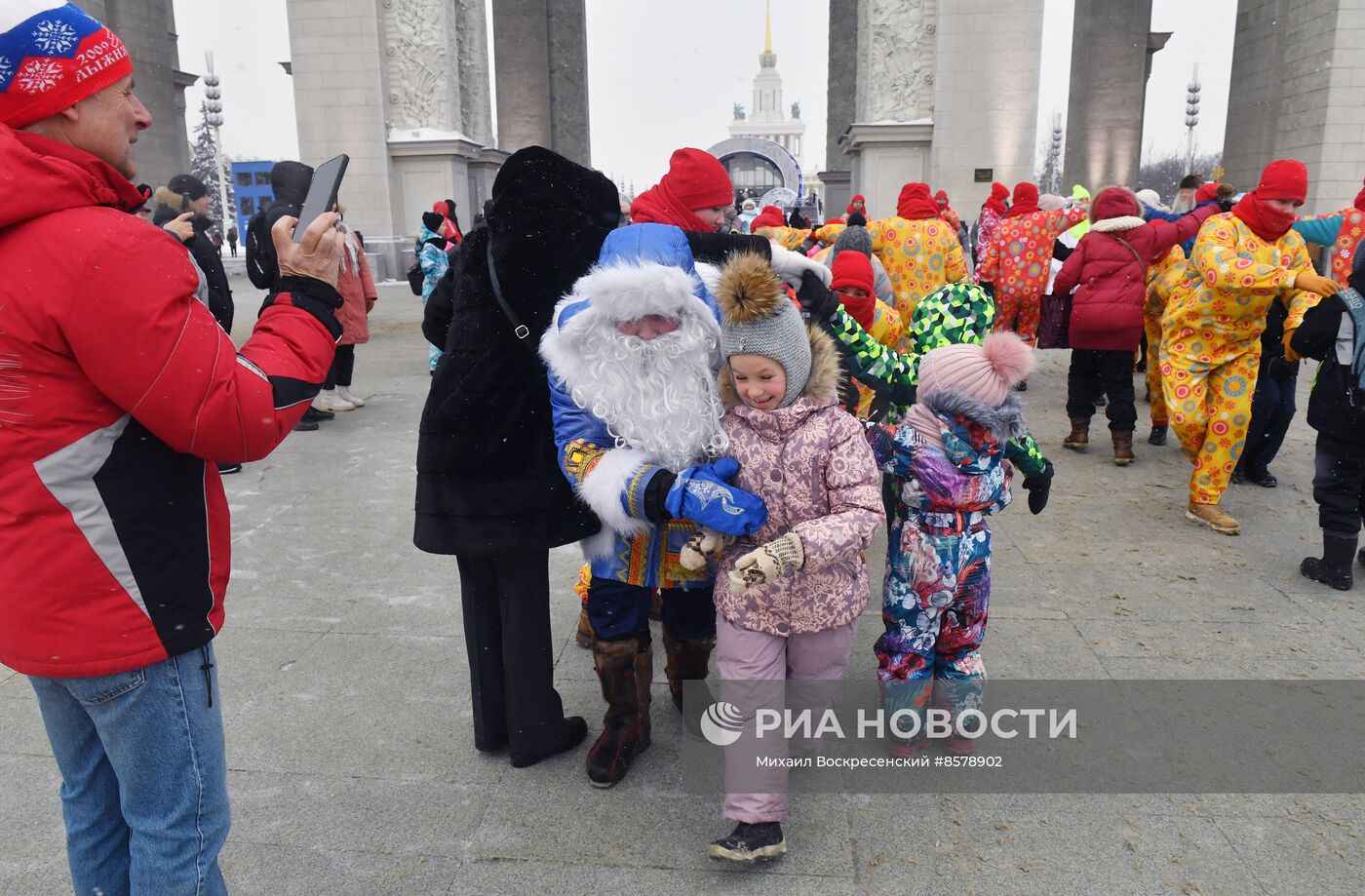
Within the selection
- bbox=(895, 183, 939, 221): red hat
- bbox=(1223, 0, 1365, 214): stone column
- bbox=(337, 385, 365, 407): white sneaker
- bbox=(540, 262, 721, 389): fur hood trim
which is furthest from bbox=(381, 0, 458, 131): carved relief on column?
bbox=(540, 262, 721, 389): fur hood trim

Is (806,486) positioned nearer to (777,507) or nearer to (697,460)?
(777,507)

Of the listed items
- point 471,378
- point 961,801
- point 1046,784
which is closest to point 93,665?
point 471,378

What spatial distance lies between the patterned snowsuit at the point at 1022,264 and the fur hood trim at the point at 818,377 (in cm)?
680

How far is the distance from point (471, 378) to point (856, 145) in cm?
1648

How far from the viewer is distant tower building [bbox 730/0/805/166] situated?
120 m

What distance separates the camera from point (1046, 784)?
2.97 m

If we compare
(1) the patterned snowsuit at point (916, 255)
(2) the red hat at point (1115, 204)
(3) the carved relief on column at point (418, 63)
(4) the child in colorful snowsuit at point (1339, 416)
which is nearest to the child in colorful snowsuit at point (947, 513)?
(4) the child in colorful snowsuit at point (1339, 416)

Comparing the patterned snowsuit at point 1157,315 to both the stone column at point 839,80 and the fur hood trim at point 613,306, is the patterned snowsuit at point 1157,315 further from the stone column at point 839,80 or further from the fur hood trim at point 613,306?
the stone column at point 839,80

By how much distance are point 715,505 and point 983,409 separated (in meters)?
0.98

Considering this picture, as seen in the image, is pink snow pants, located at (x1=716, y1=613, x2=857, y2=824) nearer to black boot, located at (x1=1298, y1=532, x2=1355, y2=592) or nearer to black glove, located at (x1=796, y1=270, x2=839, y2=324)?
black glove, located at (x1=796, y1=270, x2=839, y2=324)

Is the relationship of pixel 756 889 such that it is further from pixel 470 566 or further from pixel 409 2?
pixel 409 2

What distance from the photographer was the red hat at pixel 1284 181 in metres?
5.04

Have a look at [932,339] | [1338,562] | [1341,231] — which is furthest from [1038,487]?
[1341,231]

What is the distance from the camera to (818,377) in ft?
8.57
